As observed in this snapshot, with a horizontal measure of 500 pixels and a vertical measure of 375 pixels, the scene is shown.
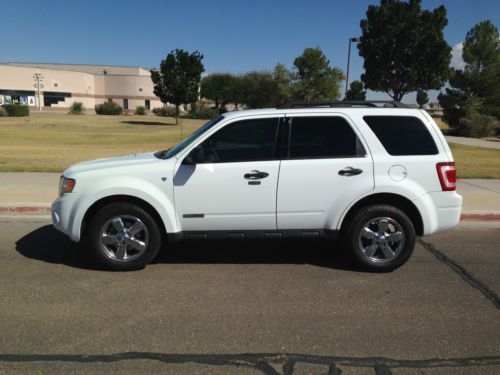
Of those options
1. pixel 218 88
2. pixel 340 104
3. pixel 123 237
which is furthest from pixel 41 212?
pixel 218 88

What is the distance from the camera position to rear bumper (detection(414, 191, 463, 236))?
4.93 m

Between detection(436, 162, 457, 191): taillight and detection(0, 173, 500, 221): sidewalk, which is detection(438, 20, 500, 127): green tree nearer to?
detection(0, 173, 500, 221): sidewalk

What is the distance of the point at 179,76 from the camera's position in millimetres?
44969

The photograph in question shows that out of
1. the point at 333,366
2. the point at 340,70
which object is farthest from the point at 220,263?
the point at 340,70

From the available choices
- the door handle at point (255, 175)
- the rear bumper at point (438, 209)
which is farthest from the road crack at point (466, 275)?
the door handle at point (255, 175)

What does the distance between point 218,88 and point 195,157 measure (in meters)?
68.6

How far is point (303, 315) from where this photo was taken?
154 inches

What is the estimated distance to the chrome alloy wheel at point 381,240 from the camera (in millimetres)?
4949

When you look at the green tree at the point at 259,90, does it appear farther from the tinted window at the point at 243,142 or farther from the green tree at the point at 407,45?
the tinted window at the point at 243,142

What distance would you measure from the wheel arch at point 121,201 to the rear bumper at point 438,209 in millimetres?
2896

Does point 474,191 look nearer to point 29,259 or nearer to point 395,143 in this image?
point 395,143

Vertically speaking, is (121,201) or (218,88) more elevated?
(218,88)

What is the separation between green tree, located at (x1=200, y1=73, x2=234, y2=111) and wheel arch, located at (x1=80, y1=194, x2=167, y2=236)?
217 feet

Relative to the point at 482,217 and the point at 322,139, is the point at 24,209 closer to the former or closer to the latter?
the point at 322,139
